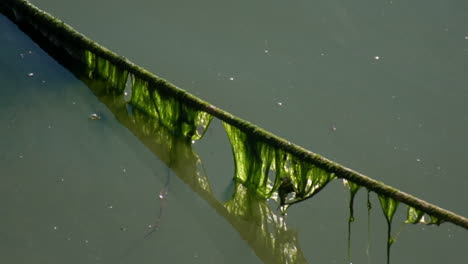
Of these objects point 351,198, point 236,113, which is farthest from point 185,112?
point 351,198

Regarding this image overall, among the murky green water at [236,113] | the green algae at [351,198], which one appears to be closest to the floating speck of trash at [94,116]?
the murky green water at [236,113]

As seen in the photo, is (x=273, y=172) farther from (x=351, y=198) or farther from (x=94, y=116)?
(x=94, y=116)

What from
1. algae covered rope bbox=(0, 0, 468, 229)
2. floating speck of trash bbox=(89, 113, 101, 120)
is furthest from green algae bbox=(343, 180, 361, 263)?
floating speck of trash bbox=(89, 113, 101, 120)

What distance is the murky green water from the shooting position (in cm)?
234

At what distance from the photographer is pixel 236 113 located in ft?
9.27

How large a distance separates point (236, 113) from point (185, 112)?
1.00 feet

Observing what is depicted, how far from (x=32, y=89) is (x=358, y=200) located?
1.36 meters

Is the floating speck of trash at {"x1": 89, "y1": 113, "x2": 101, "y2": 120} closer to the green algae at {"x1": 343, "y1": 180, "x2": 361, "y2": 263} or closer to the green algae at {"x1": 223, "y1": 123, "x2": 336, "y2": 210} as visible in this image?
the green algae at {"x1": 223, "y1": 123, "x2": 336, "y2": 210}

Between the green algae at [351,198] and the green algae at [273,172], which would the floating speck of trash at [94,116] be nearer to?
the green algae at [273,172]

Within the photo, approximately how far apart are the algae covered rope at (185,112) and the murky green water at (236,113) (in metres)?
0.09

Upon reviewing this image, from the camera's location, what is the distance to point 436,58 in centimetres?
321

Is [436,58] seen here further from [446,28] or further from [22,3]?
[22,3]

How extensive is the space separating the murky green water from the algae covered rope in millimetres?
95

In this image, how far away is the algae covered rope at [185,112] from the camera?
2.18 meters
